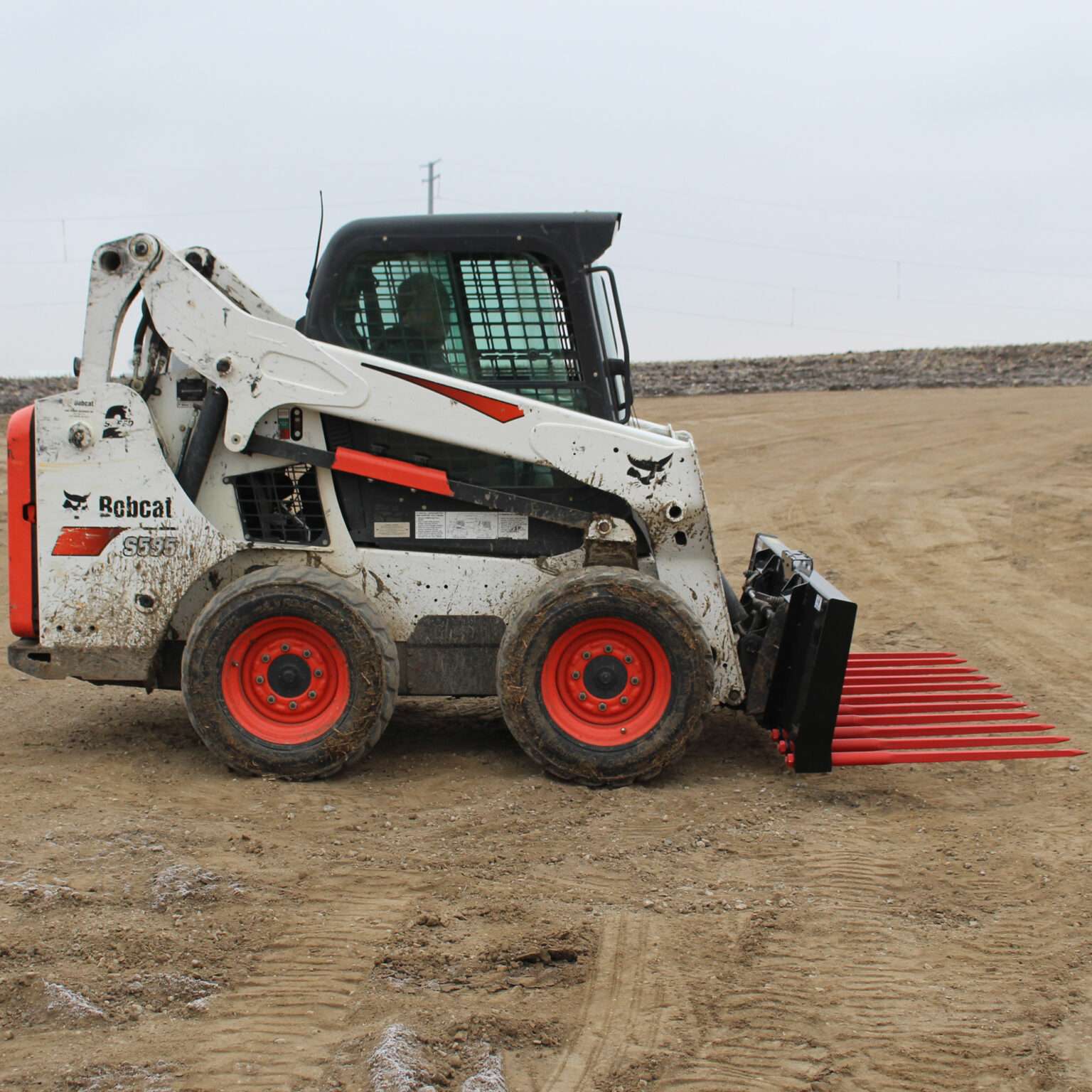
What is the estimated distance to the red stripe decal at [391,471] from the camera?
245 inches

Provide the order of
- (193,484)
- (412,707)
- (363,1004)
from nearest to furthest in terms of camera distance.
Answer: (363,1004), (193,484), (412,707)

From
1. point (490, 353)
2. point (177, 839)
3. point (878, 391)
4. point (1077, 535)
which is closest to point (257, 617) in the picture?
point (177, 839)

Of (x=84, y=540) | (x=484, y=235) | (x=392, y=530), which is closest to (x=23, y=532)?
(x=84, y=540)

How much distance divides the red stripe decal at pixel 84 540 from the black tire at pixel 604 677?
1.86 metres

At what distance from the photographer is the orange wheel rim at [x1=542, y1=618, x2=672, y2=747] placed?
6.08m

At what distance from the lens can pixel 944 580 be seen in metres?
11.6

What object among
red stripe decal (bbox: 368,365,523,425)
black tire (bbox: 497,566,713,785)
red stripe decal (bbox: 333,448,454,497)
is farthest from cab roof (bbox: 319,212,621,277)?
black tire (bbox: 497,566,713,785)

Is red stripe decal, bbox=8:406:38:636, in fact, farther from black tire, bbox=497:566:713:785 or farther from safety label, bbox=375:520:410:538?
black tire, bbox=497:566:713:785

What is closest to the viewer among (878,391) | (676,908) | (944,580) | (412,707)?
(676,908)

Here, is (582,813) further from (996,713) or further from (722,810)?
(996,713)

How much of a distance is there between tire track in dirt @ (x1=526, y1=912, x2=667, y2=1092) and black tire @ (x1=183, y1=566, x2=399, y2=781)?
1854mm

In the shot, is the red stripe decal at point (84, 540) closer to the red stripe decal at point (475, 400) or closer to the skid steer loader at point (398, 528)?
the skid steer loader at point (398, 528)

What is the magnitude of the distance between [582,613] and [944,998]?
2394 millimetres

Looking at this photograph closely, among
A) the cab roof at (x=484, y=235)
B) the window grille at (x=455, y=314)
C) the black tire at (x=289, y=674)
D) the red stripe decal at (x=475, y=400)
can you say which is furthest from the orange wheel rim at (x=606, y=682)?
the cab roof at (x=484, y=235)
